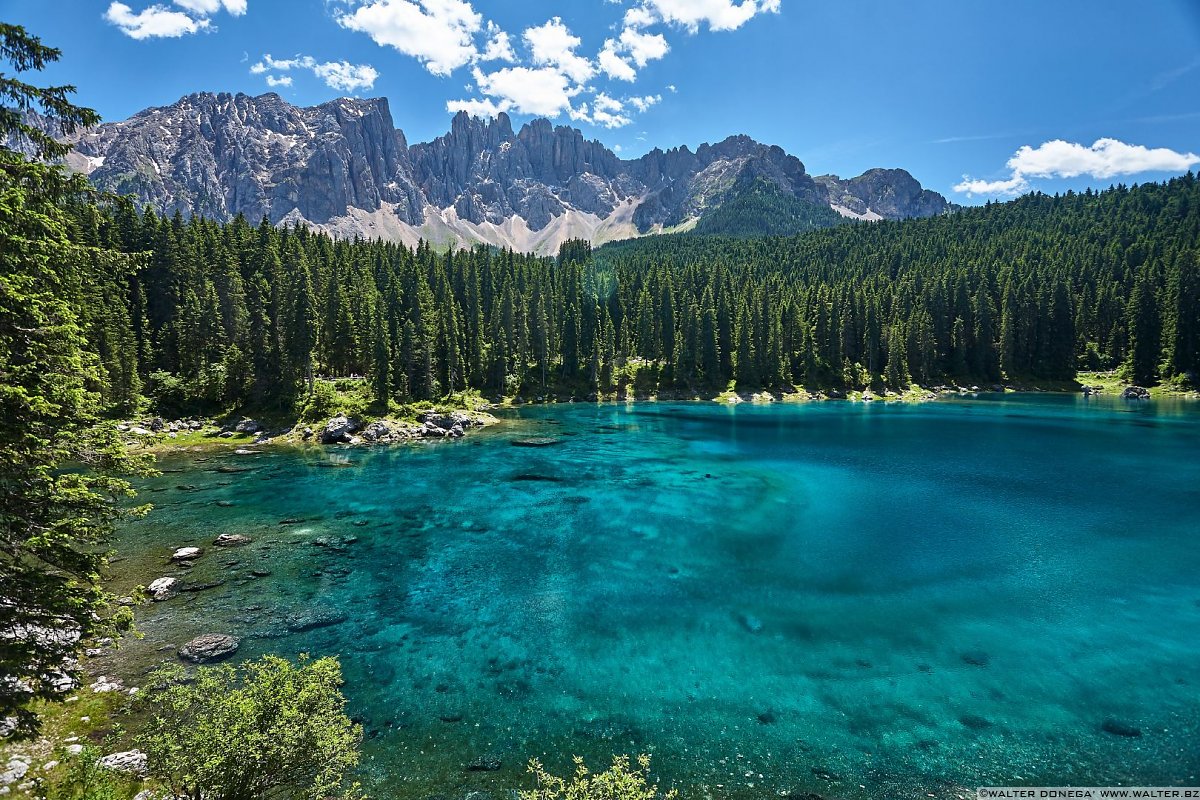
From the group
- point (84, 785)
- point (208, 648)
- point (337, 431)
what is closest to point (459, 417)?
point (337, 431)

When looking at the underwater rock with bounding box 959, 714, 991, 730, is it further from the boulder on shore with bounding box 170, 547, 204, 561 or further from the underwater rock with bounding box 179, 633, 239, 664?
the boulder on shore with bounding box 170, 547, 204, 561

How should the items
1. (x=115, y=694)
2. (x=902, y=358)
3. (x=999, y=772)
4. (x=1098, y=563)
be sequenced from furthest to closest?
(x=902, y=358)
(x=1098, y=563)
(x=115, y=694)
(x=999, y=772)

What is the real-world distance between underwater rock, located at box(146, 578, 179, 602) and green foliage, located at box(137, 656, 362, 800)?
16952 millimetres

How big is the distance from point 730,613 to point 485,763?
44.1ft

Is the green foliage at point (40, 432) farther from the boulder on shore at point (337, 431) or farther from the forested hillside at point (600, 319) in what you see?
the forested hillside at point (600, 319)

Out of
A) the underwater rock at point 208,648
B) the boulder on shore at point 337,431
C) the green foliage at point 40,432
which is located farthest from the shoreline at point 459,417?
the green foliage at point 40,432

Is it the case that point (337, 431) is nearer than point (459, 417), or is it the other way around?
point (337, 431)

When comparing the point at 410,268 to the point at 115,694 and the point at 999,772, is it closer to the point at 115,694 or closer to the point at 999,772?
the point at 115,694

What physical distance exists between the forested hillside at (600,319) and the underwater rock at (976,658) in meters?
77.3

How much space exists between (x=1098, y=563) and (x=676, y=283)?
121 metres

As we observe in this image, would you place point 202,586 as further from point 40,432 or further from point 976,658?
point 976,658

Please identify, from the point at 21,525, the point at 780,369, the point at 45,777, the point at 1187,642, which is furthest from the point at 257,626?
the point at 780,369

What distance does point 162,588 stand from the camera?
2517 centimetres

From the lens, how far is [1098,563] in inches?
1179
